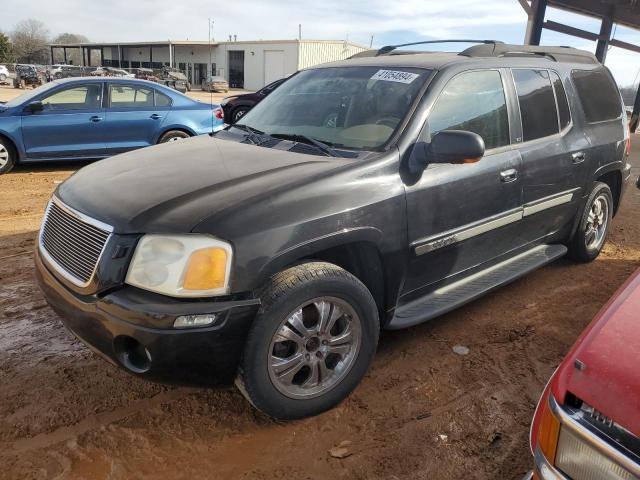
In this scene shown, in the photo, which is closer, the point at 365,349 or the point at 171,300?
the point at 171,300

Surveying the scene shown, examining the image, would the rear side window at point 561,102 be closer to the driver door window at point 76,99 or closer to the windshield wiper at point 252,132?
the windshield wiper at point 252,132

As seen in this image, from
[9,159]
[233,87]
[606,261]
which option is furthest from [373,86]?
[233,87]

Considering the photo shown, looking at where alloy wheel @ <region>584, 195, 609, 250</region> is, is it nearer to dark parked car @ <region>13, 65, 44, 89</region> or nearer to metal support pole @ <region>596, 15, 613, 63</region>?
metal support pole @ <region>596, 15, 613, 63</region>

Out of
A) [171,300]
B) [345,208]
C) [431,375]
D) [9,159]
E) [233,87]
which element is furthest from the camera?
[233,87]

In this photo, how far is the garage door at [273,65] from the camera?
4588 cm

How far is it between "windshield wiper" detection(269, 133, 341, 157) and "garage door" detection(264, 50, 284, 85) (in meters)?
44.3

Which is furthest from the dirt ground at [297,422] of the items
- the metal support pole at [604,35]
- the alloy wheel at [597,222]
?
the metal support pole at [604,35]

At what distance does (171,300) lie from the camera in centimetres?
226

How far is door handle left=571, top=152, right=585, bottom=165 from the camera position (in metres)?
4.17

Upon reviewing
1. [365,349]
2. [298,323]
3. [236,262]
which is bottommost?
[365,349]

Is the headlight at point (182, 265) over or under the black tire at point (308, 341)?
over

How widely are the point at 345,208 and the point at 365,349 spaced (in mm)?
766

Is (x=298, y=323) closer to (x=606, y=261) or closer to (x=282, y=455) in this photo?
(x=282, y=455)

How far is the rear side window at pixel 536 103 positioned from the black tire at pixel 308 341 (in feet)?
6.41
